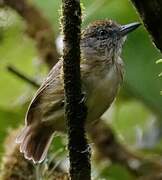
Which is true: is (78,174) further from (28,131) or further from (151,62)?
(151,62)

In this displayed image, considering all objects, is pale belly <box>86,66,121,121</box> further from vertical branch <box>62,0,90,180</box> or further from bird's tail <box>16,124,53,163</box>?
vertical branch <box>62,0,90,180</box>

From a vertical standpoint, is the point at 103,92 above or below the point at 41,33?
below

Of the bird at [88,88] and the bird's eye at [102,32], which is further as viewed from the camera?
the bird's eye at [102,32]

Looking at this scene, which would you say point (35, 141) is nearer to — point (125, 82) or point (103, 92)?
point (103, 92)

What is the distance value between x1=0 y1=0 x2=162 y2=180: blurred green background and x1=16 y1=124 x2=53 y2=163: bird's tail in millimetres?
325

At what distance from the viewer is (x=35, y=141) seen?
3896 millimetres

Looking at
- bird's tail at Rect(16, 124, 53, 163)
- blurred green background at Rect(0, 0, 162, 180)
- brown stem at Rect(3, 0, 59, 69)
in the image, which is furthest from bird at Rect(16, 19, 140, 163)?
brown stem at Rect(3, 0, 59, 69)

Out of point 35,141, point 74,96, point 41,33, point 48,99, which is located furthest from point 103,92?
point 41,33

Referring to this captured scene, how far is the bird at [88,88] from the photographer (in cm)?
352

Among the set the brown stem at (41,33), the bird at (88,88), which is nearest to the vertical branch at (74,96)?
the bird at (88,88)

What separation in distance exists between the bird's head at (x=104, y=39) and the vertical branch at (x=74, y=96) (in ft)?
4.64

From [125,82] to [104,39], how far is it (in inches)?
16.1

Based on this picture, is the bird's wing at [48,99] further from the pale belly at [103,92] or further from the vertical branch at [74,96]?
the vertical branch at [74,96]

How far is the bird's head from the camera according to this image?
3.81 metres
